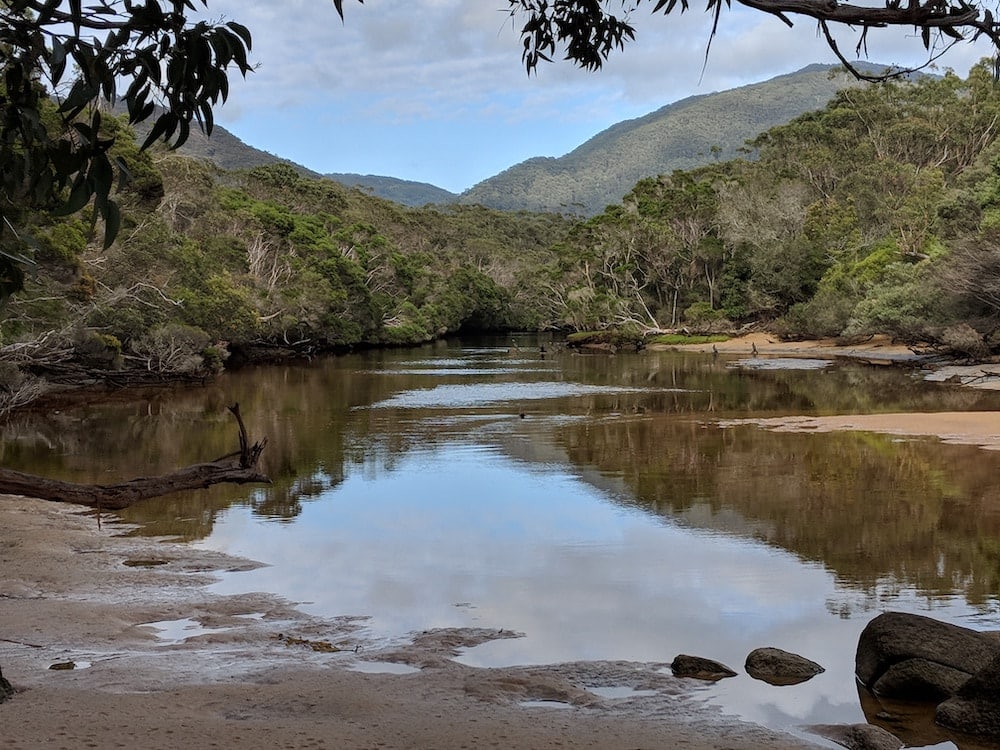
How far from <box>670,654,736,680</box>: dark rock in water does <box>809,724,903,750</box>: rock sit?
1.02 metres

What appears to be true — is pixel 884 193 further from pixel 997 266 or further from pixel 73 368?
pixel 73 368

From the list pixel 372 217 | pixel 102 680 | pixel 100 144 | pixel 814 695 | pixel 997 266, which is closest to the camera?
pixel 100 144

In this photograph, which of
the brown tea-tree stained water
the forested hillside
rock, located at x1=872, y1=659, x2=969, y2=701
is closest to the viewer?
rock, located at x1=872, y1=659, x2=969, y2=701

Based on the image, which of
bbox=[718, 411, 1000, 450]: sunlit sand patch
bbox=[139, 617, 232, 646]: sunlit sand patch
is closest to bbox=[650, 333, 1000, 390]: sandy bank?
bbox=[718, 411, 1000, 450]: sunlit sand patch

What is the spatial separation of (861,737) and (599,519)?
24.7 ft

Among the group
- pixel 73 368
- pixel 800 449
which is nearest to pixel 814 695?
pixel 800 449

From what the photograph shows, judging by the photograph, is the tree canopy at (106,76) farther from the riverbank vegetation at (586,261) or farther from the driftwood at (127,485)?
the riverbank vegetation at (586,261)

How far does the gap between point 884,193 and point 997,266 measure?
3068 centimetres

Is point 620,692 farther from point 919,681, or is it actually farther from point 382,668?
point 919,681

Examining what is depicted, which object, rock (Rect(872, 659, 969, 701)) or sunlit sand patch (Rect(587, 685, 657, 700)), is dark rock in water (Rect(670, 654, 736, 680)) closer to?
sunlit sand patch (Rect(587, 685, 657, 700))

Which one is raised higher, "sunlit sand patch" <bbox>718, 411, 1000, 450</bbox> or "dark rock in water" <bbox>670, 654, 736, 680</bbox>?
"dark rock in water" <bbox>670, 654, 736, 680</bbox>

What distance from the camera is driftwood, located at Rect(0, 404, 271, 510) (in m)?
5.11

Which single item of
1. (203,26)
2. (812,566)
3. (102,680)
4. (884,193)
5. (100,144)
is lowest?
(812,566)

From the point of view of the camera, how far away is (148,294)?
108 ft
